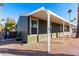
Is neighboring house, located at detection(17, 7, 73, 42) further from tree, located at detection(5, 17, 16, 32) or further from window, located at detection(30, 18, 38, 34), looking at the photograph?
tree, located at detection(5, 17, 16, 32)

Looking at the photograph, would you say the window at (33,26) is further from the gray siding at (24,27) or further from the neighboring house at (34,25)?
the gray siding at (24,27)

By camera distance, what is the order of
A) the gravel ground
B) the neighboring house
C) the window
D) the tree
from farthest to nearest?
1. the tree
2. the window
3. the neighboring house
4. the gravel ground

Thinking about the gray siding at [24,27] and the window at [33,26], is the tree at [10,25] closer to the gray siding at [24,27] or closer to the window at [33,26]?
the gray siding at [24,27]

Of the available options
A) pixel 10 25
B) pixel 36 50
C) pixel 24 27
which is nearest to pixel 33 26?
pixel 24 27

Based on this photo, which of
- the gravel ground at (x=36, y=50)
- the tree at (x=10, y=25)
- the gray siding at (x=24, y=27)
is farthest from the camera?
the tree at (x=10, y=25)

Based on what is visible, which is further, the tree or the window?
the tree

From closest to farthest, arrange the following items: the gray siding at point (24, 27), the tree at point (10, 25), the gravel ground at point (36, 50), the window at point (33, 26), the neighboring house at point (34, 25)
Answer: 1. the gravel ground at point (36, 50)
2. the neighboring house at point (34, 25)
3. the gray siding at point (24, 27)
4. the window at point (33, 26)
5. the tree at point (10, 25)

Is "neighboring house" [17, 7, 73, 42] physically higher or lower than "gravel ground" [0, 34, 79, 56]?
higher

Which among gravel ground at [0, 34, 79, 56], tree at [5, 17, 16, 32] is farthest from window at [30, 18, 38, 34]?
tree at [5, 17, 16, 32]

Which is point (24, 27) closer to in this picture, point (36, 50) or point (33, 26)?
point (33, 26)

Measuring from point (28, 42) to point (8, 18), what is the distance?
14.1 m

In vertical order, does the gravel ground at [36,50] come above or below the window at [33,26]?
below

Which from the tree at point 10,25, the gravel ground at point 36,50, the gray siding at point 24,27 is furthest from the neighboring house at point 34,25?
the tree at point 10,25

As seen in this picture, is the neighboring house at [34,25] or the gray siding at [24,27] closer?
the neighboring house at [34,25]
